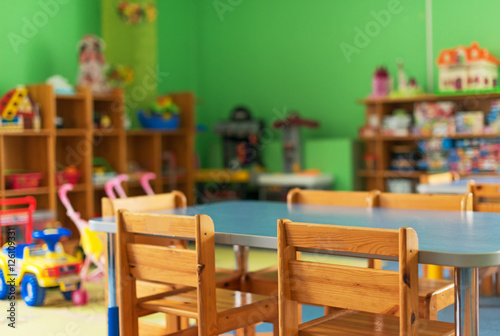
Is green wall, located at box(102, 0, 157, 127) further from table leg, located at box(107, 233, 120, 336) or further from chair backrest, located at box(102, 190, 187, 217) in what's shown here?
table leg, located at box(107, 233, 120, 336)

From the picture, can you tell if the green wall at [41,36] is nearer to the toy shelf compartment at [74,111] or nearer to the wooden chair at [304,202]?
the toy shelf compartment at [74,111]

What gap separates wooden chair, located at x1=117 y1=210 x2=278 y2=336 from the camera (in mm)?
2156

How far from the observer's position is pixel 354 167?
6184 millimetres

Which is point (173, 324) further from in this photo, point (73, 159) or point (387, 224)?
point (73, 159)

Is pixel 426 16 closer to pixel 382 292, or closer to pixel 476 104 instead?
pixel 476 104

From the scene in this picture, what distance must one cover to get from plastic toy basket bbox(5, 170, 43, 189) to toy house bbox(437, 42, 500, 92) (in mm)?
3434

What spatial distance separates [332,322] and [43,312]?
2419 mm

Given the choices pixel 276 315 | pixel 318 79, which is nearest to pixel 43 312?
pixel 276 315

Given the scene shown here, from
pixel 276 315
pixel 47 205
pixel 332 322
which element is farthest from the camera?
pixel 47 205

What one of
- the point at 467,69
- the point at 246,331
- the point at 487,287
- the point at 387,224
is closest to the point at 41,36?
the point at 467,69

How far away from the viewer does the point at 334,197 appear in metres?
3.17

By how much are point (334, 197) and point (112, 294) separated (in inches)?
45.9

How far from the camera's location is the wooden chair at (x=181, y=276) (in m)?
2.16

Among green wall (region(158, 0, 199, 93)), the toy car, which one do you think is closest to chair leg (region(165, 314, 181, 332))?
the toy car
